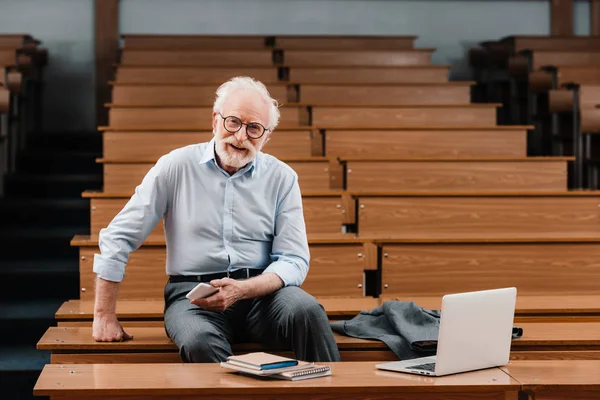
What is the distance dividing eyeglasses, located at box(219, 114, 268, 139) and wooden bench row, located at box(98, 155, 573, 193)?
747mm

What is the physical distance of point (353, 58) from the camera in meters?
3.07

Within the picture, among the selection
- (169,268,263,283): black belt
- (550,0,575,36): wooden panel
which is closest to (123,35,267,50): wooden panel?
(550,0,575,36): wooden panel

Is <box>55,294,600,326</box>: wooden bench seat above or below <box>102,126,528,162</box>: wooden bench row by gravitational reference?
below

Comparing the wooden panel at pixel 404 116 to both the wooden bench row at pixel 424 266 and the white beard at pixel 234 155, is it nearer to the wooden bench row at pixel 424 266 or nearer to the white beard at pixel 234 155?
the wooden bench row at pixel 424 266

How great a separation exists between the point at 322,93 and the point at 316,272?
1.12 metres

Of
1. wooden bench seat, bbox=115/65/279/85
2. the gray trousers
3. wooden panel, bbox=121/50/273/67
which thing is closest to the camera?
the gray trousers

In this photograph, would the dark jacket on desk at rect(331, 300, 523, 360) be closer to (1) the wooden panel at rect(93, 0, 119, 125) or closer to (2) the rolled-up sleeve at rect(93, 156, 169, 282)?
(2) the rolled-up sleeve at rect(93, 156, 169, 282)

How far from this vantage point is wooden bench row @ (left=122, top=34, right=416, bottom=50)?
3.21 m

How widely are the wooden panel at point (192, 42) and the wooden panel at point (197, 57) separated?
90 millimetres

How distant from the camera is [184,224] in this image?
135 cm

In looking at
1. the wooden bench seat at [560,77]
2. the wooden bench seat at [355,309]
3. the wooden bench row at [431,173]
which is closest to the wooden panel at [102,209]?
the wooden bench row at [431,173]

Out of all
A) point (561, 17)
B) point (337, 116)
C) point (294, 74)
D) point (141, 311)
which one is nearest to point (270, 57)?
point (294, 74)

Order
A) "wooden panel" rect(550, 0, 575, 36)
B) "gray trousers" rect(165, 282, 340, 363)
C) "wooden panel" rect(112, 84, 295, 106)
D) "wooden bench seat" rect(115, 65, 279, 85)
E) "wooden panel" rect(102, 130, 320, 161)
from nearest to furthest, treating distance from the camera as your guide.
Answer: "gray trousers" rect(165, 282, 340, 363)
"wooden panel" rect(102, 130, 320, 161)
"wooden panel" rect(112, 84, 295, 106)
"wooden bench seat" rect(115, 65, 279, 85)
"wooden panel" rect(550, 0, 575, 36)

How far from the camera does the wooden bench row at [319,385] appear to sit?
99 centimetres
